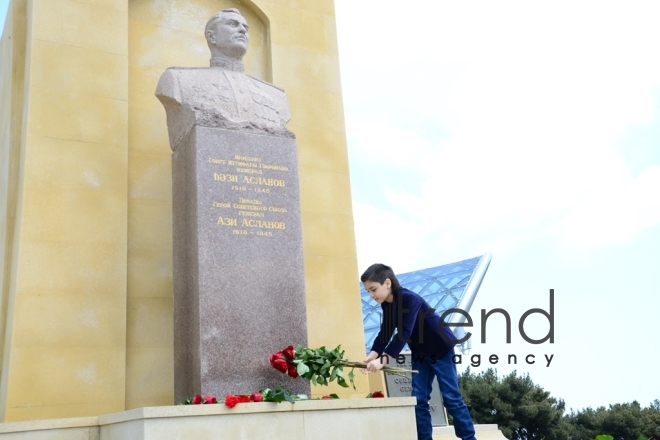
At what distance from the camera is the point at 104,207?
8680 mm

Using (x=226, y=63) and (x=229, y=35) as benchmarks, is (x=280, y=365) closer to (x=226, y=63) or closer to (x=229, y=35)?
(x=226, y=63)

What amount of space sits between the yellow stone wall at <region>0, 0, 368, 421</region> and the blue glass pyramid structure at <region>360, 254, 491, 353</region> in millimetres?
13972

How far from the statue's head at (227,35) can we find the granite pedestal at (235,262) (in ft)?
4.39

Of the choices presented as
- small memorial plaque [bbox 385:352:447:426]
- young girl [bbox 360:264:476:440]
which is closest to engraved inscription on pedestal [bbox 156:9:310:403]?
young girl [bbox 360:264:476:440]

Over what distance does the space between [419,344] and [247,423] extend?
5.55ft

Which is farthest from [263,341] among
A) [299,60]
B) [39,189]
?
[299,60]

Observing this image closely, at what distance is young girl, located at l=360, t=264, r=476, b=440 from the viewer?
20.4 feet

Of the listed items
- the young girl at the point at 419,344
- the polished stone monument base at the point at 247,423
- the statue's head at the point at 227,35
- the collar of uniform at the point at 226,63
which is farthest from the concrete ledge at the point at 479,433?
the statue's head at the point at 227,35

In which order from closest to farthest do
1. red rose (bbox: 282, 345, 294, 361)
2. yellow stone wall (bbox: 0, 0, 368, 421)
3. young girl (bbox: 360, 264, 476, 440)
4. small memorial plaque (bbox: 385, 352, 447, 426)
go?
young girl (bbox: 360, 264, 476, 440), red rose (bbox: 282, 345, 294, 361), yellow stone wall (bbox: 0, 0, 368, 421), small memorial plaque (bbox: 385, 352, 447, 426)

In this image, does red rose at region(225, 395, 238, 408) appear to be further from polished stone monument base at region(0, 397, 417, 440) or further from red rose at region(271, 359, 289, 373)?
red rose at region(271, 359, 289, 373)

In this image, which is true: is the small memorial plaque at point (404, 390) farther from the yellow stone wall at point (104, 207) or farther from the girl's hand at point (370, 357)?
the girl's hand at point (370, 357)

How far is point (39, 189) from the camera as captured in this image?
328 inches

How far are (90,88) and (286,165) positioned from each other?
2.98 m

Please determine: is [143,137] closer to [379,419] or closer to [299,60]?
[299,60]
